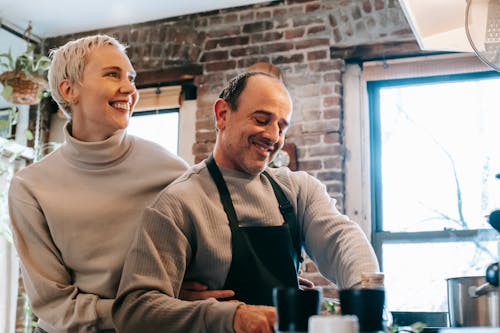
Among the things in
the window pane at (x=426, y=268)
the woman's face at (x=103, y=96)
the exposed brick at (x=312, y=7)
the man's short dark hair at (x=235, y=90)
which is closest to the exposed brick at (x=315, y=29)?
the exposed brick at (x=312, y=7)

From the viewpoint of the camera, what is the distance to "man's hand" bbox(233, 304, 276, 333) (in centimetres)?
155

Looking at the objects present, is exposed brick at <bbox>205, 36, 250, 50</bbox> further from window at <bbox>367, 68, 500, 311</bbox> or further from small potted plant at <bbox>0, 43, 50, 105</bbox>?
small potted plant at <bbox>0, 43, 50, 105</bbox>

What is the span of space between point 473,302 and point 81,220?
1.20 m

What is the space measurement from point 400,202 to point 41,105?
115 inches

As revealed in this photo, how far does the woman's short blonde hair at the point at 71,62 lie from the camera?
2.38 meters

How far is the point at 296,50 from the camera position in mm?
4789

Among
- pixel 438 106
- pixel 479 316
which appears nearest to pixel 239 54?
pixel 438 106

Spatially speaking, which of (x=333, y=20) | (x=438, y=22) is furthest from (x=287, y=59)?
(x=438, y=22)

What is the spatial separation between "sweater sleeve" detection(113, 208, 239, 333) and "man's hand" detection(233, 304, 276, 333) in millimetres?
22

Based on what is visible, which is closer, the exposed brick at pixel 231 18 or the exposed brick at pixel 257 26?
the exposed brick at pixel 257 26

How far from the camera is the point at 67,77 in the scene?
7.92 feet

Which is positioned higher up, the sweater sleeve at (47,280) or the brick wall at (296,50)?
the brick wall at (296,50)

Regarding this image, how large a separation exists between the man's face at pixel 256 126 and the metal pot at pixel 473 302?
623 millimetres

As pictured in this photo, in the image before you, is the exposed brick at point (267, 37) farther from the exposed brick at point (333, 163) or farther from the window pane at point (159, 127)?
the exposed brick at point (333, 163)
